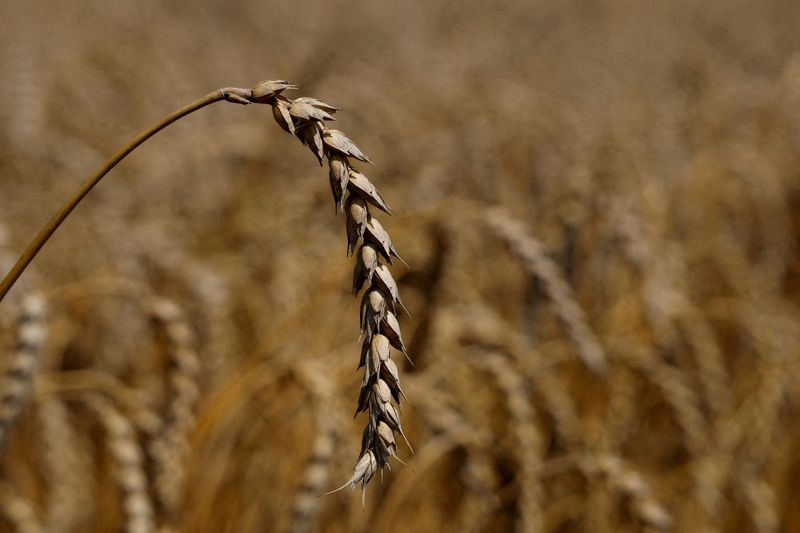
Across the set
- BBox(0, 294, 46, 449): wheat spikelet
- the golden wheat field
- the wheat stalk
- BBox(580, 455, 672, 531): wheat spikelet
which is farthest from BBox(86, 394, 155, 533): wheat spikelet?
BBox(580, 455, 672, 531): wheat spikelet

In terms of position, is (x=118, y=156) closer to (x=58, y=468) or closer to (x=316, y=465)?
(x=316, y=465)

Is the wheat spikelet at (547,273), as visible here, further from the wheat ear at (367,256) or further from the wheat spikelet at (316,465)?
the wheat ear at (367,256)

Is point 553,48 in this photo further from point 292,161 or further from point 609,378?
point 609,378

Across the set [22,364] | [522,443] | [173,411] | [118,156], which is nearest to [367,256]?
[118,156]

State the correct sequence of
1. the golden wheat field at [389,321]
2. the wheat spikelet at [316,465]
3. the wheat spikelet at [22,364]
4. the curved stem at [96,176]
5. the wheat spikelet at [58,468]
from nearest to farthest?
1. the curved stem at [96,176]
2. the wheat spikelet at [22,364]
3. the wheat spikelet at [316,465]
4. the golden wheat field at [389,321]
5. the wheat spikelet at [58,468]

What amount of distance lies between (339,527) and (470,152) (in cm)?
115

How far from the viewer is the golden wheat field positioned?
98 centimetres

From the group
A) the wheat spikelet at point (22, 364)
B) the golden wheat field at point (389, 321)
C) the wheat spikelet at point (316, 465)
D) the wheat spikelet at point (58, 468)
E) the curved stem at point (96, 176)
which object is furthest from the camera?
the wheat spikelet at point (58, 468)

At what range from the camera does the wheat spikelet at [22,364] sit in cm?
72

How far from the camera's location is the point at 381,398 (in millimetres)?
428

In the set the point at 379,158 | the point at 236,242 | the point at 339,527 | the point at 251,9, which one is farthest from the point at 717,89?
the point at 251,9

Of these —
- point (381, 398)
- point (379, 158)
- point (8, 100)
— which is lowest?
point (381, 398)

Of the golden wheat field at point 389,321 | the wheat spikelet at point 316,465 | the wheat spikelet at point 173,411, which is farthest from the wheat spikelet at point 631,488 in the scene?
the wheat spikelet at point 173,411

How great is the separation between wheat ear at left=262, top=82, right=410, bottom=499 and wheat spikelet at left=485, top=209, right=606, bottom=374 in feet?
2.31
